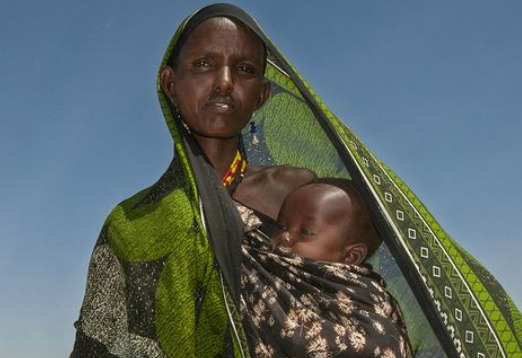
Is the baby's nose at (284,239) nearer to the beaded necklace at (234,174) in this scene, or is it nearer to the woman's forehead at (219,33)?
the beaded necklace at (234,174)

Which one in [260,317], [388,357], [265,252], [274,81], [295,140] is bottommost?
[388,357]

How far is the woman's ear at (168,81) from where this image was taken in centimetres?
338

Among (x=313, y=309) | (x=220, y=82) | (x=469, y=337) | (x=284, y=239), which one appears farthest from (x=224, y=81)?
(x=469, y=337)

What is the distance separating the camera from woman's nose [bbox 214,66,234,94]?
312 cm

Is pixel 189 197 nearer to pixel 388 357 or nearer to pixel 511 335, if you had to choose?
pixel 388 357

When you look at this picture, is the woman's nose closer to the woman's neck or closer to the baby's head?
the woman's neck

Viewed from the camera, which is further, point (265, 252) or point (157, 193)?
point (157, 193)

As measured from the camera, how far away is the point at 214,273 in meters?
2.91

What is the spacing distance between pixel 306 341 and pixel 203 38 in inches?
50.8

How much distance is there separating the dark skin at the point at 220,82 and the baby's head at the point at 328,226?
23 centimetres

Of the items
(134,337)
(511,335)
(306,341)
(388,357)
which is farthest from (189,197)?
(511,335)

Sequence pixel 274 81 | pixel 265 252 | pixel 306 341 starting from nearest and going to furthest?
pixel 306 341, pixel 265 252, pixel 274 81

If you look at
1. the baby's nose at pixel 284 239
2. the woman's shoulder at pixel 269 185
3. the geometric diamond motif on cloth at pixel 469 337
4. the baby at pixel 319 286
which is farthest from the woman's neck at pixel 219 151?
the geometric diamond motif on cloth at pixel 469 337

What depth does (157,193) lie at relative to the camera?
3.23 meters
